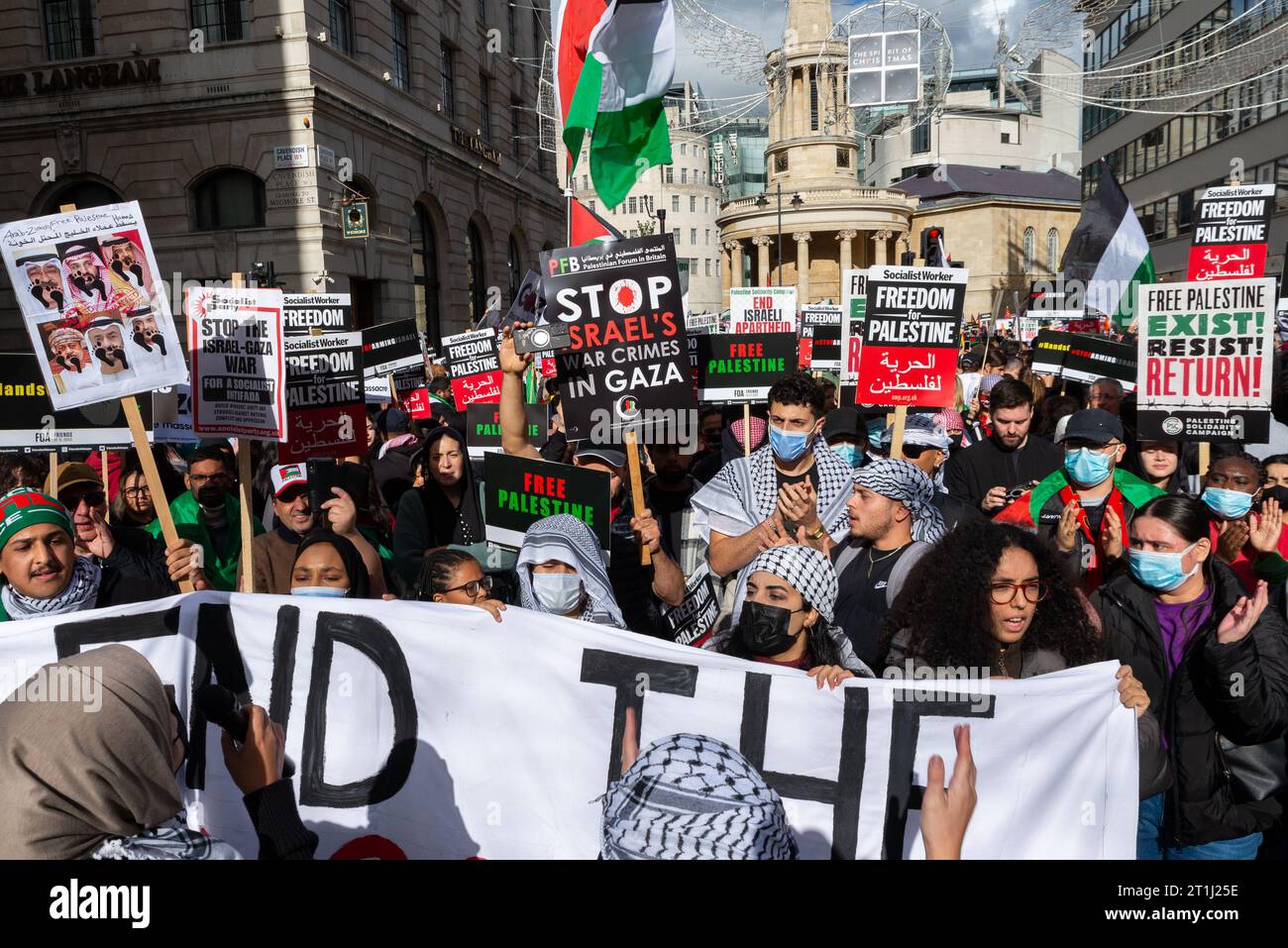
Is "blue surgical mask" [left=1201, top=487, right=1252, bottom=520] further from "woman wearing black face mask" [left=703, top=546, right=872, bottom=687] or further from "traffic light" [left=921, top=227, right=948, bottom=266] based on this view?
"traffic light" [left=921, top=227, right=948, bottom=266]

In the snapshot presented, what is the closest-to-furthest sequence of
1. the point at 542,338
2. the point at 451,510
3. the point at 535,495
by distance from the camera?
1. the point at 535,495
2. the point at 542,338
3. the point at 451,510

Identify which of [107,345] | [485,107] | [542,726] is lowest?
[542,726]

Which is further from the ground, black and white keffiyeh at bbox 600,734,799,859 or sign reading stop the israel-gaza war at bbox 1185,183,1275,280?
sign reading stop the israel-gaza war at bbox 1185,183,1275,280

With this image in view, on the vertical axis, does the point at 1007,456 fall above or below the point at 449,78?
below

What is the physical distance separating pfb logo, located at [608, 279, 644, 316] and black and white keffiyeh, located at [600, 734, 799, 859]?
11.4 feet

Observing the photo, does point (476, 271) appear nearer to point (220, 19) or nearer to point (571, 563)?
point (220, 19)

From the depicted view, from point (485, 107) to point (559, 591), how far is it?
3145 cm

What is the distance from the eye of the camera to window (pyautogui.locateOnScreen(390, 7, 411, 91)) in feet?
82.4

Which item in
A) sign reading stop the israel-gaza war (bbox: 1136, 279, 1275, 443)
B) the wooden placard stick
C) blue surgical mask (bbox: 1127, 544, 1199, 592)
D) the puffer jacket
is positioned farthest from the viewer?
sign reading stop the israel-gaza war (bbox: 1136, 279, 1275, 443)

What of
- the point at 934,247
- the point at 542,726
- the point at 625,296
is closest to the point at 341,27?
the point at 934,247

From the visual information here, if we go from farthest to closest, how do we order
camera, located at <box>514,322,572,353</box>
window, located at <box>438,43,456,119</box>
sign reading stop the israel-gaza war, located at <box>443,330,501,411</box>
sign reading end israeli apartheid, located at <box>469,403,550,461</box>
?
1. window, located at <box>438,43,456,119</box>
2. sign reading stop the israel-gaza war, located at <box>443,330,501,411</box>
3. sign reading end israeli apartheid, located at <box>469,403,550,461</box>
4. camera, located at <box>514,322,572,353</box>

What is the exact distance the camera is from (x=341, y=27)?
890 inches

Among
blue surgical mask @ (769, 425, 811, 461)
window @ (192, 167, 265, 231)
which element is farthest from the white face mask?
window @ (192, 167, 265, 231)

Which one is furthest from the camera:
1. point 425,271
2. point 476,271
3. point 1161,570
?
point 476,271
